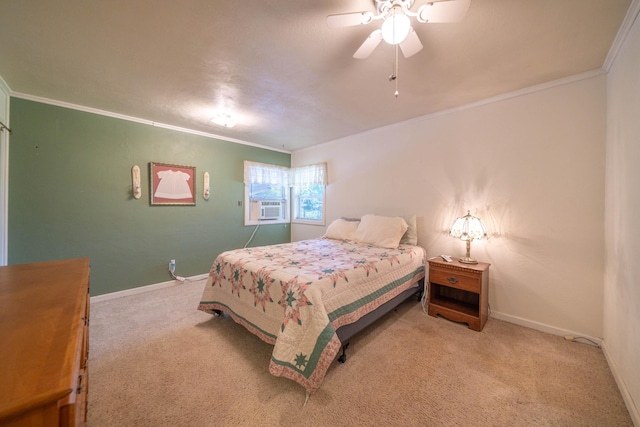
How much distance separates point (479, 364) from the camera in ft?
5.82

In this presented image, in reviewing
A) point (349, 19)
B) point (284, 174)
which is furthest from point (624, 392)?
point (284, 174)

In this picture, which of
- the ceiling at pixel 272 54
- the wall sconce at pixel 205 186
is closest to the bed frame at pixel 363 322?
the ceiling at pixel 272 54

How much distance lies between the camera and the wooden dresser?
0.50 m

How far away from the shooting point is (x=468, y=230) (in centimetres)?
246

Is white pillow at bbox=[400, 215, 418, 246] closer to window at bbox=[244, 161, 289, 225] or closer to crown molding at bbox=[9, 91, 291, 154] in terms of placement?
window at bbox=[244, 161, 289, 225]

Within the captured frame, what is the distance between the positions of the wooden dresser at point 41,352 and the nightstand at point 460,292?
8.87 feet

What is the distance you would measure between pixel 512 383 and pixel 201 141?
4478 millimetres

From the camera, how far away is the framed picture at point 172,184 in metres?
3.26

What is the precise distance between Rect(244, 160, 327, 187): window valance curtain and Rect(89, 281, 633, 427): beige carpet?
2671mm

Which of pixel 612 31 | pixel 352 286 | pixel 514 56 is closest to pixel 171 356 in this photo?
pixel 352 286

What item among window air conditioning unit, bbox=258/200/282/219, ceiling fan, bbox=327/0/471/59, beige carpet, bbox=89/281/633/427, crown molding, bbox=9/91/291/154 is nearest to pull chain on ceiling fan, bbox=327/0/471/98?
ceiling fan, bbox=327/0/471/59

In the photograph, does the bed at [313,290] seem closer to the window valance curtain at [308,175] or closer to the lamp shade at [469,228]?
the lamp shade at [469,228]

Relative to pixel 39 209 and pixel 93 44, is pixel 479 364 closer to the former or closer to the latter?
pixel 93 44

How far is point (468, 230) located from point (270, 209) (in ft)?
11.1
